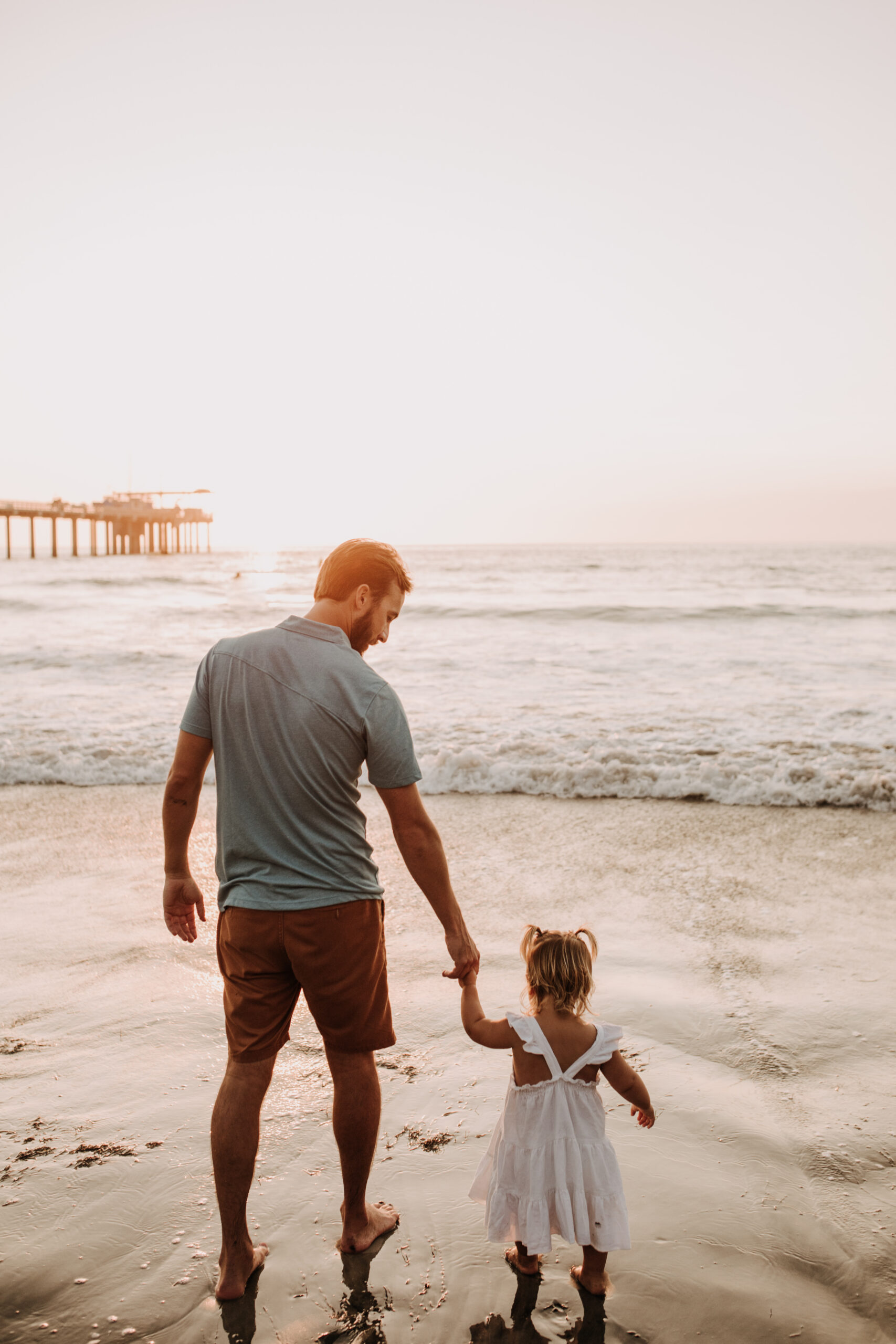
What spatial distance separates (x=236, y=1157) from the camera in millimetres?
2094

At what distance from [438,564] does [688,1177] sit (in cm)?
5729

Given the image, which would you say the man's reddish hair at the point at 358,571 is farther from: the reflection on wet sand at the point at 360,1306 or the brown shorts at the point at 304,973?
the reflection on wet sand at the point at 360,1306

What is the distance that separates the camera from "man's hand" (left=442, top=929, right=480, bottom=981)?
2121mm

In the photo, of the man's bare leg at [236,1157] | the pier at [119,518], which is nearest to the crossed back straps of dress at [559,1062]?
the man's bare leg at [236,1157]


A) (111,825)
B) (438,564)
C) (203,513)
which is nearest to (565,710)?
(111,825)

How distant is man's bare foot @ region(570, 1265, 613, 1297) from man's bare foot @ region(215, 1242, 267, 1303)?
830mm

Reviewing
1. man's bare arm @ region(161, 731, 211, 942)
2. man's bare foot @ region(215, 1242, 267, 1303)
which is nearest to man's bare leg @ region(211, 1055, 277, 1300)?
man's bare foot @ region(215, 1242, 267, 1303)

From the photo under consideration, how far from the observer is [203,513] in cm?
7500

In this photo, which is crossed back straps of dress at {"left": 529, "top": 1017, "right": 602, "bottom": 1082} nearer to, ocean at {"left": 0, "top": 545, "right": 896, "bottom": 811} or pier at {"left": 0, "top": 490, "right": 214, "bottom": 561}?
ocean at {"left": 0, "top": 545, "right": 896, "bottom": 811}

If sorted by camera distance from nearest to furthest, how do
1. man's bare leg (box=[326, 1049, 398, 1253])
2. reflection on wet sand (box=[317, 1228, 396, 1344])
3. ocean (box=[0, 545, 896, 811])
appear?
1. reflection on wet sand (box=[317, 1228, 396, 1344])
2. man's bare leg (box=[326, 1049, 398, 1253])
3. ocean (box=[0, 545, 896, 811])

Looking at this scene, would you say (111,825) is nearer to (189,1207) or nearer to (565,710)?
(189,1207)

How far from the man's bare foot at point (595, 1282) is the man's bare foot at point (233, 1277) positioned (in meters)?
0.83

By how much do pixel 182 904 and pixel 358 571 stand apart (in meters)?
1.04

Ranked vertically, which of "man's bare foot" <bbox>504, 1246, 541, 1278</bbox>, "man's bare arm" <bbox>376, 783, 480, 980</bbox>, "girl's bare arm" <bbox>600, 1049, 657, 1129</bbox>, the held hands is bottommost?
"man's bare foot" <bbox>504, 1246, 541, 1278</bbox>
